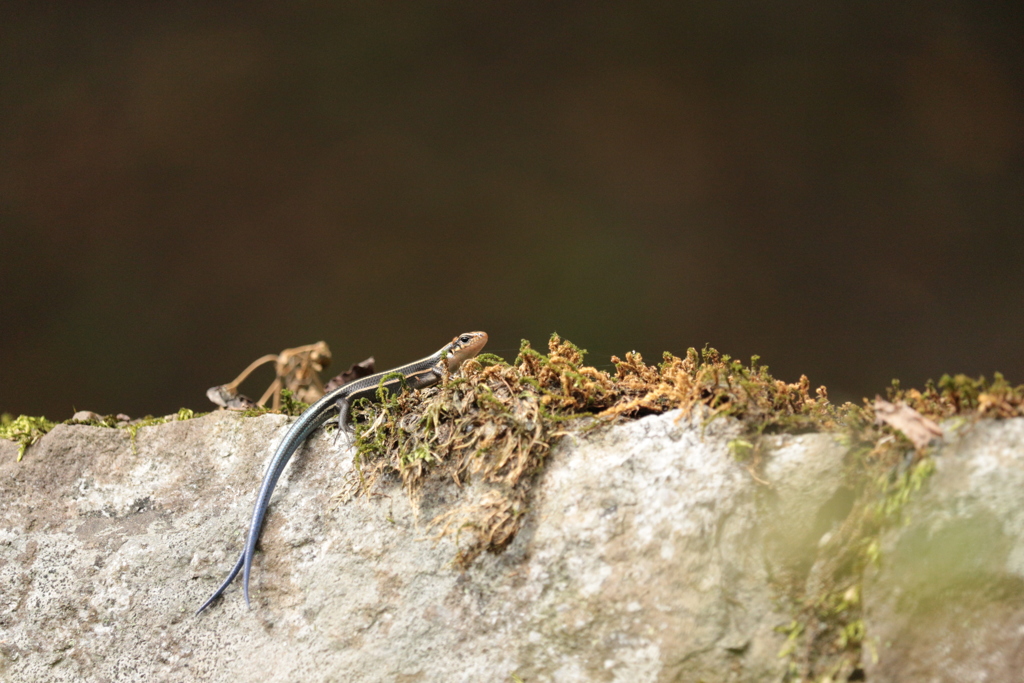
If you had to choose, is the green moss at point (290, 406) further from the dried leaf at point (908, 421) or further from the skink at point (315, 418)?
the dried leaf at point (908, 421)

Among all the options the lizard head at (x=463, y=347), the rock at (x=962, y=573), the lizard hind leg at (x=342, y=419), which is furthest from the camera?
the lizard head at (x=463, y=347)

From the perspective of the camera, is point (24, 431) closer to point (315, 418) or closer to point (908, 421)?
point (315, 418)

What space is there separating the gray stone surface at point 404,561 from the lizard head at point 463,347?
0.91m

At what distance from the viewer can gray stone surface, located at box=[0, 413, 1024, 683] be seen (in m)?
1.56

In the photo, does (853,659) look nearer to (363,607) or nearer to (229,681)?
(363,607)

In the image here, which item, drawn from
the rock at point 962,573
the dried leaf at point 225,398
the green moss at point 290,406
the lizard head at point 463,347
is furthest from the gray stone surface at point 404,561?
the lizard head at point 463,347

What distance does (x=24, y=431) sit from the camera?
2316 mm

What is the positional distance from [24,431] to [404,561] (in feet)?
4.92

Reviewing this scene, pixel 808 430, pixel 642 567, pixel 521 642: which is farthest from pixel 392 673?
pixel 808 430

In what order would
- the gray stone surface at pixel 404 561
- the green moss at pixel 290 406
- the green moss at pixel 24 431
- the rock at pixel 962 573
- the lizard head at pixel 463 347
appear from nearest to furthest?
1. the rock at pixel 962 573
2. the gray stone surface at pixel 404 561
3. the green moss at pixel 24 431
4. the green moss at pixel 290 406
5. the lizard head at pixel 463 347

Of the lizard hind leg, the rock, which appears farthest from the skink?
the rock

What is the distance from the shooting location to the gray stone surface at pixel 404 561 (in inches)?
61.6

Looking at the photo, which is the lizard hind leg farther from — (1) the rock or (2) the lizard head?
(1) the rock

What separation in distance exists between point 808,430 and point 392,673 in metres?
1.25
